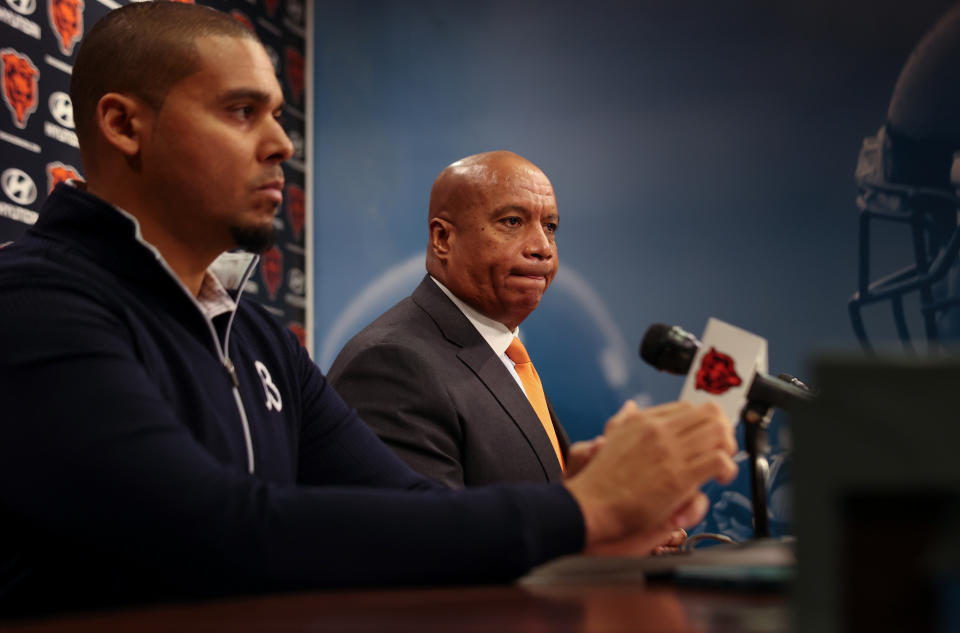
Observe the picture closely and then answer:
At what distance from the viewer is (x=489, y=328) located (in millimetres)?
2688

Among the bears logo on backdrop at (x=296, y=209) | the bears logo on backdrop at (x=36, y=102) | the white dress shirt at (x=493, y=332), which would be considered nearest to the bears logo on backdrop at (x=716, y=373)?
the white dress shirt at (x=493, y=332)

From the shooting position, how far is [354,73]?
4207 millimetres

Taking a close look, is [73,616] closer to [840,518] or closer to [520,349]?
[840,518]

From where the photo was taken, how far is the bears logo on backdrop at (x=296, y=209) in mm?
3986

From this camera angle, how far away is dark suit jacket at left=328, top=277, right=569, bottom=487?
2117 mm

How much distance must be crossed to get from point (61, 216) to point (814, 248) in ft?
10.3

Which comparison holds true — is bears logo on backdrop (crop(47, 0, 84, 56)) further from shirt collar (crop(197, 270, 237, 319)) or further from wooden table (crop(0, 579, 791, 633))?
wooden table (crop(0, 579, 791, 633))

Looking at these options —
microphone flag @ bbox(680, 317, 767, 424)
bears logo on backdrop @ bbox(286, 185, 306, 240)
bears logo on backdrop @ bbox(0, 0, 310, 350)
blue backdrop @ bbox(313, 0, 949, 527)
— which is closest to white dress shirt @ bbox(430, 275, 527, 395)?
bears logo on backdrop @ bbox(0, 0, 310, 350)

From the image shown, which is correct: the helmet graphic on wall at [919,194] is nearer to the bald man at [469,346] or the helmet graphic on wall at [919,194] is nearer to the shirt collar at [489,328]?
the bald man at [469,346]

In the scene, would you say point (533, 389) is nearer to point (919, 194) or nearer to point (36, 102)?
point (36, 102)

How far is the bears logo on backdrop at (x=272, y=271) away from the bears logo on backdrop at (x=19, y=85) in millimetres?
1229

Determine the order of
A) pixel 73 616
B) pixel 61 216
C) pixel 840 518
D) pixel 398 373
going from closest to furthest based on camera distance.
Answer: pixel 840 518, pixel 73 616, pixel 61 216, pixel 398 373

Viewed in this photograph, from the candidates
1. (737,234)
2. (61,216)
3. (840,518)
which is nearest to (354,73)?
(737,234)

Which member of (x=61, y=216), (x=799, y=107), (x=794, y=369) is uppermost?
(x=799, y=107)
